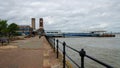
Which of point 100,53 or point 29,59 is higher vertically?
point 29,59

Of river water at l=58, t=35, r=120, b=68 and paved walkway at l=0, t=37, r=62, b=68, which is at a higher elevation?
paved walkway at l=0, t=37, r=62, b=68

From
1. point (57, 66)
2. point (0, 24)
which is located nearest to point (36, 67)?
point (57, 66)

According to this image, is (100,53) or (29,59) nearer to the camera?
(29,59)

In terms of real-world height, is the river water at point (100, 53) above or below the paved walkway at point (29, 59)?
below

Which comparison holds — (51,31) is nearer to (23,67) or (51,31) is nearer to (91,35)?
(91,35)

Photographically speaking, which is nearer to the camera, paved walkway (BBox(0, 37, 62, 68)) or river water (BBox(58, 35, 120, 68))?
paved walkway (BBox(0, 37, 62, 68))

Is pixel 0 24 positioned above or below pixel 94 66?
above

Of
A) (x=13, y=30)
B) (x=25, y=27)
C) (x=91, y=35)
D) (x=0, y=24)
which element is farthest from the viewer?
(x=91, y=35)

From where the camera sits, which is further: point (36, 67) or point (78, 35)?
point (78, 35)

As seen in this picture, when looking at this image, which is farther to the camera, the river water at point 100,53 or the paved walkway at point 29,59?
the river water at point 100,53

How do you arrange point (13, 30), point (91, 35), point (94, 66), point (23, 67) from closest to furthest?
point (23, 67) → point (94, 66) → point (13, 30) → point (91, 35)

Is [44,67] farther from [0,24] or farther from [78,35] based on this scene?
[78,35]

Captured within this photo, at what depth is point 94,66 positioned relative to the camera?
18406 millimetres

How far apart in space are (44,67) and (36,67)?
1.16 ft
